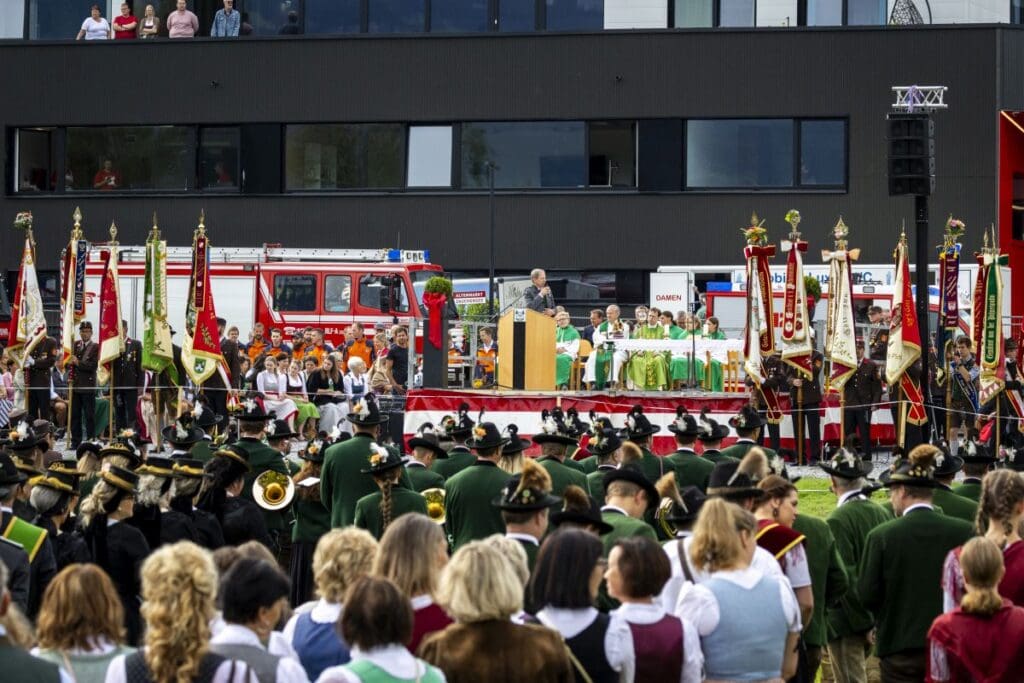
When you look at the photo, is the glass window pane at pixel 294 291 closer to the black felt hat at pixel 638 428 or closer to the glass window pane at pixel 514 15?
the glass window pane at pixel 514 15

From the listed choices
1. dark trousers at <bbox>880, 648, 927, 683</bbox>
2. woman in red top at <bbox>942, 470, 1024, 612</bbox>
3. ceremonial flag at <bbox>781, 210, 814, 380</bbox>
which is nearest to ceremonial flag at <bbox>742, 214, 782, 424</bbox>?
ceremonial flag at <bbox>781, 210, 814, 380</bbox>

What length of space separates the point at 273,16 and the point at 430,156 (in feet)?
16.1

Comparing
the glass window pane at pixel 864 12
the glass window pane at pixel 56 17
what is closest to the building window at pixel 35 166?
the glass window pane at pixel 56 17

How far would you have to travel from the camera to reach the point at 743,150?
1465 inches

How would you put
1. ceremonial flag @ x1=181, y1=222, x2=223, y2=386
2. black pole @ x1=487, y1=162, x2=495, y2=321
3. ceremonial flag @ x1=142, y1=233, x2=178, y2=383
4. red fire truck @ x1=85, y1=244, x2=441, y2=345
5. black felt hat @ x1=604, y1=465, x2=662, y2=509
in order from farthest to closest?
black pole @ x1=487, y1=162, x2=495, y2=321 → red fire truck @ x1=85, y1=244, x2=441, y2=345 → ceremonial flag @ x1=142, y1=233, x2=178, y2=383 → ceremonial flag @ x1=181, y1=222, x2=223, y2=386 → black felt hat @ x1=604, y1=465, x2=662, y2=509

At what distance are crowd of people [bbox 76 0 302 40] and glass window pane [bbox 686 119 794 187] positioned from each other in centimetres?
954

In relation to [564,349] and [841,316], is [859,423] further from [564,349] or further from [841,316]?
[564,349]

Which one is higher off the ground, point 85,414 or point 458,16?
point 458,16

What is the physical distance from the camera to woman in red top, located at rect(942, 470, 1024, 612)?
8.59 metres

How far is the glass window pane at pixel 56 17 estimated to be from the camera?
131 feet

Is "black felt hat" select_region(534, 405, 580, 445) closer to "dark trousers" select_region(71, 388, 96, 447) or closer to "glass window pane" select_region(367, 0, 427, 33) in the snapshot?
"dark trousers" select_region(71, 388, 96, 447)

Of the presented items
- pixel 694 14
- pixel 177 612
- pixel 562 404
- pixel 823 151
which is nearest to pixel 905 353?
pixel 562 404

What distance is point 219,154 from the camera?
1540 inches

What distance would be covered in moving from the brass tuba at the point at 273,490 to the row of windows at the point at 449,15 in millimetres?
26511
